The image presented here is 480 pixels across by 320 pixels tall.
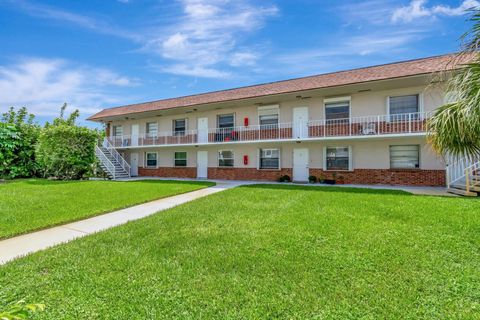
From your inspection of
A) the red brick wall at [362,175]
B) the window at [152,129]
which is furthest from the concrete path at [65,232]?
the window at [152,129]

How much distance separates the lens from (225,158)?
1925cm

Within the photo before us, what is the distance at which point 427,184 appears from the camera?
43.4 feet

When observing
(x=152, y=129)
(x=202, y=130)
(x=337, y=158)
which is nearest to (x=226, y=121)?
(x=202, y=130)

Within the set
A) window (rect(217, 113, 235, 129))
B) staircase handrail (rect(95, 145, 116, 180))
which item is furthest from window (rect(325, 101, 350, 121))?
staircase handrail (rect(95, 145, 116, 180))

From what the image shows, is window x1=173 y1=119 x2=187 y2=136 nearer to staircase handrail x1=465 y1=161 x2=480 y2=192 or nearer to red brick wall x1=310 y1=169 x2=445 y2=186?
red brick wall x1=310 y1=169 x2=445 y2=186

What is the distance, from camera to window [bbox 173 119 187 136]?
2087 cm

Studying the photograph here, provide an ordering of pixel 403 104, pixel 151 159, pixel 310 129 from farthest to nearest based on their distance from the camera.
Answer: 1. pixel 151 159
2. pixel 310 129
3. pixel 403 104

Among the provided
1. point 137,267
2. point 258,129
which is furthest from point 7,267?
point 258,129

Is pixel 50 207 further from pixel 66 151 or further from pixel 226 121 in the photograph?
pixel 226 121

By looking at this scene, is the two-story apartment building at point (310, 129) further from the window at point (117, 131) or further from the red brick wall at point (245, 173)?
the window at point (117, 131)

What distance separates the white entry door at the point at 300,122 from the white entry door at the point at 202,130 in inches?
280

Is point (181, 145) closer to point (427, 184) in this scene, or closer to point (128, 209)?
point (128, 209)

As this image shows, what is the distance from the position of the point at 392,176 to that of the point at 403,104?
4148 mm

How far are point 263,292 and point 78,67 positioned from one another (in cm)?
1620
